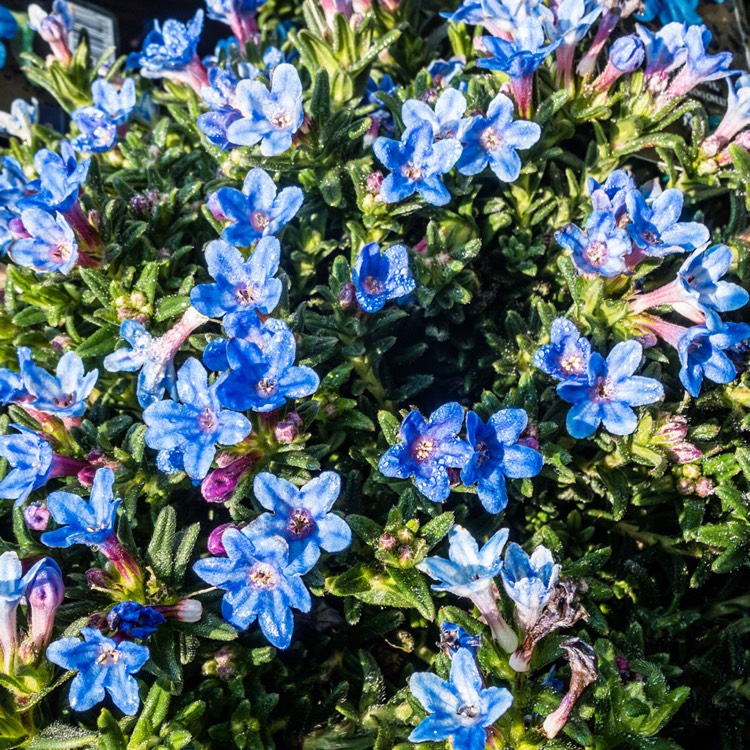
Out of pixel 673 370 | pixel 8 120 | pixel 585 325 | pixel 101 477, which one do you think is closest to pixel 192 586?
pixel 101 477

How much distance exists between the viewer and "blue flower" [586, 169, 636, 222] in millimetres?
2938

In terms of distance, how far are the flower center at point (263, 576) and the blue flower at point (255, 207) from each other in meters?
1.14

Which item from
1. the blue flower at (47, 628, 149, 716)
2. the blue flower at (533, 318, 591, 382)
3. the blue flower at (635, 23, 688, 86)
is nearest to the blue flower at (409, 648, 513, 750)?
the blue flower at (47, 628, 149, 716)

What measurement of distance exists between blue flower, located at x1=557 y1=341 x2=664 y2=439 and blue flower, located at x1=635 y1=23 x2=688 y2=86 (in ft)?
4.59

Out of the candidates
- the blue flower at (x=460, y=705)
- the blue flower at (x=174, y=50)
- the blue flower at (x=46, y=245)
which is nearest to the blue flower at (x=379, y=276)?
the blue flower at (x=46, y=245)

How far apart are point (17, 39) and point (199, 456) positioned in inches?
160

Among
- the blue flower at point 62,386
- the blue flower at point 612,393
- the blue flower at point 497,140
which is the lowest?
the blue flower at point 62,386

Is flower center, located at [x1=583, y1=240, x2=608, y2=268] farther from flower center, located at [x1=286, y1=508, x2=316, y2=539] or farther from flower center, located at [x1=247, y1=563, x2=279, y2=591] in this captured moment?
flower center, located at [x1=247, y1=563, x2=279, y2=591]

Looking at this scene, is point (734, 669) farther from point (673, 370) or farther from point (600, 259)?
point (600, 259)

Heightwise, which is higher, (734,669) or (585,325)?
(585,325)

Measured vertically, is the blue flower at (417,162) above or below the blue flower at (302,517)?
above

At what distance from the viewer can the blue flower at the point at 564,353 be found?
2771mm

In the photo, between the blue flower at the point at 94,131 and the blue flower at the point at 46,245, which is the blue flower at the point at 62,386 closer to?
the blue flower at the point at 46,245

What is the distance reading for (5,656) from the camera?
2586 mm
